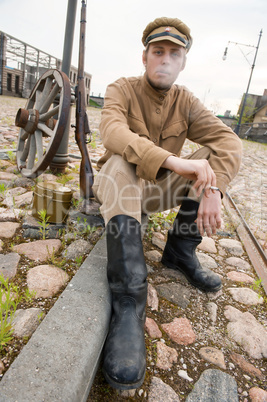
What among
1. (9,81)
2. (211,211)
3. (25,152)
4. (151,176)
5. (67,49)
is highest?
(9,81)

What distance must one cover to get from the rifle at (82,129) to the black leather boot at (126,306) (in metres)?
1.09

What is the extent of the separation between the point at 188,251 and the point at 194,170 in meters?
0.71

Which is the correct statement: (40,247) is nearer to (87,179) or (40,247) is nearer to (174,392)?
(87,179)

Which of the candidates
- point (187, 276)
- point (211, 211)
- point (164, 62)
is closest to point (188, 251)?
point (187, 276)

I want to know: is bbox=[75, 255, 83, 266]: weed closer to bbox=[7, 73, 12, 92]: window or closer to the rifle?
the rifle

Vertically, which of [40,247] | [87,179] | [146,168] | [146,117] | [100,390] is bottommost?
[100,390]

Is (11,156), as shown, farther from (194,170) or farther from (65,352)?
(65,352)

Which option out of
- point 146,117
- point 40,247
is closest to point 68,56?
point 146,117

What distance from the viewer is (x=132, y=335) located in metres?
1.29

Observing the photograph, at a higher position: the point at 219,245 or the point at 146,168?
the point at 146,168

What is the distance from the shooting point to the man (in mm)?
1385

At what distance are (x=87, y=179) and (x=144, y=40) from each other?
4.02 ft

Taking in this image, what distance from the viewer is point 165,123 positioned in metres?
2.18

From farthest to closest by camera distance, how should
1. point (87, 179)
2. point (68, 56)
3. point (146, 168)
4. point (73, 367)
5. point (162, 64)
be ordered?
point (68, 56) → point (87, 179) → point (162, 64) → point (146, 168) → point (73, 367)
